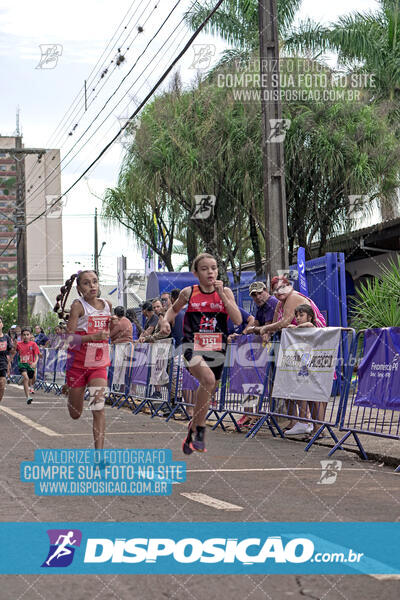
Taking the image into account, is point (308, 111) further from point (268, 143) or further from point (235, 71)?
point (268, 143)

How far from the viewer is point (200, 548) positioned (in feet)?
17.6

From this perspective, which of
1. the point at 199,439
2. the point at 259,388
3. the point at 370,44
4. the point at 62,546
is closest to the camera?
the point at 62,546

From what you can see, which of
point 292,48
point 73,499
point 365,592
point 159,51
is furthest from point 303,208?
point 365,592

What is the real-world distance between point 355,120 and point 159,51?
8973 mm

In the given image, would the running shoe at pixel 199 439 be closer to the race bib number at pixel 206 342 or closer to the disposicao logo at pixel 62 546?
the race bib number at pixel 206 342

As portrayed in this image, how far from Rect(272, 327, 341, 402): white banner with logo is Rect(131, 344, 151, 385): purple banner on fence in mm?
4678

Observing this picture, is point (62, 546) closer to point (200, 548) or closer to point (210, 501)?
point (200, 548)

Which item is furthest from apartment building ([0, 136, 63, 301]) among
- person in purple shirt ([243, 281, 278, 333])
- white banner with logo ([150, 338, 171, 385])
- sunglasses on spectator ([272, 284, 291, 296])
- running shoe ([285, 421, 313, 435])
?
running shoe ([285, 421, 313, 435])

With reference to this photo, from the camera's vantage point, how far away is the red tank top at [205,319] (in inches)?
332

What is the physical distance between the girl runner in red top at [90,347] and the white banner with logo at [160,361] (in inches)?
256

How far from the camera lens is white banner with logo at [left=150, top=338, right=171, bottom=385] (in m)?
15.3

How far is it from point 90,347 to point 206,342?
3.35 ft

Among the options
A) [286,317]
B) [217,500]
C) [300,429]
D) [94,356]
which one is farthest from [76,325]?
[300,429]

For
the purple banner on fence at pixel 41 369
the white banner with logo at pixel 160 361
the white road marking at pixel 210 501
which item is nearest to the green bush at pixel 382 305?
the white banner with logo at pixel 160 361
